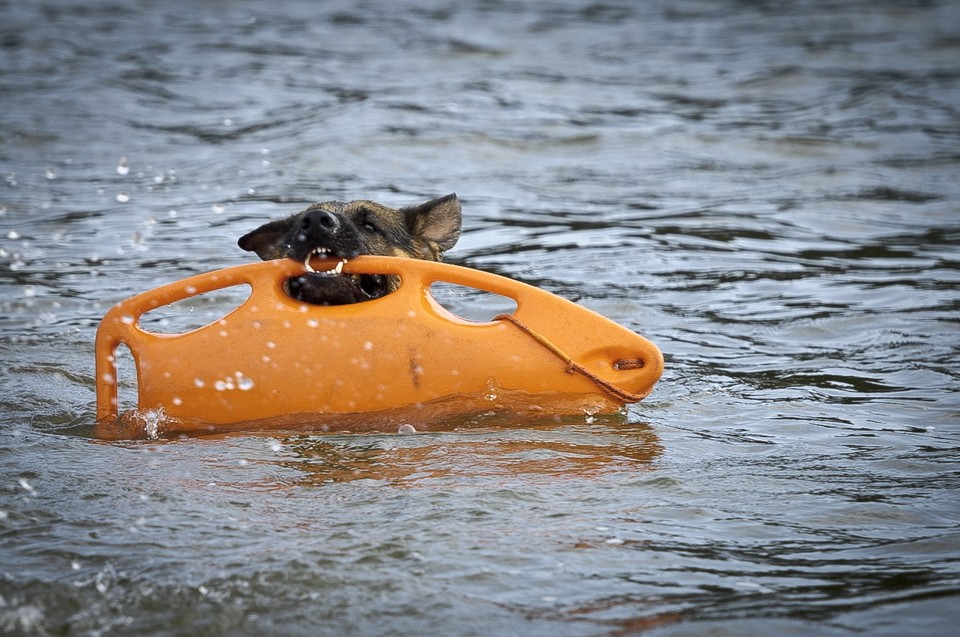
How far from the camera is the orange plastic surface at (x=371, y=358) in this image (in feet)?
16.4

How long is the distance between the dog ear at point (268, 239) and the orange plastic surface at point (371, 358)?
0.90m

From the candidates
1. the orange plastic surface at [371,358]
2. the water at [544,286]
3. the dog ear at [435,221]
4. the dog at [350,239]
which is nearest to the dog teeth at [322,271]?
the dog at [350,239]

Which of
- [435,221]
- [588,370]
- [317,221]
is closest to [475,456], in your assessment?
[588,370]

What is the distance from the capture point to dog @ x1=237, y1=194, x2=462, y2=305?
5.23 m

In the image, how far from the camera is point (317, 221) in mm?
5191

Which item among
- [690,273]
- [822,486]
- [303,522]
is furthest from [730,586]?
[690,273]

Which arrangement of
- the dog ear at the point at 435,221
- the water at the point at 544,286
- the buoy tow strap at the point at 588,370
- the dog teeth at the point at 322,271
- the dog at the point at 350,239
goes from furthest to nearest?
the dog ear at the point at 435,221 < the dog at the point at 350,239 < the dog teeth at the point at 322,271 < the buoy tow strap at the point at 588,370 < the water at the point at 544,286

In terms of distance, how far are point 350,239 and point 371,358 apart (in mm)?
655

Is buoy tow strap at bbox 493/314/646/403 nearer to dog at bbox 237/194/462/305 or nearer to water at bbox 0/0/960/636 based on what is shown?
water at bbox 0/0/960/636

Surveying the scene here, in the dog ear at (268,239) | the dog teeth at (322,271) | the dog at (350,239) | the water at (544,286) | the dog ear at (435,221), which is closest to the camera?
the water at (544,286)

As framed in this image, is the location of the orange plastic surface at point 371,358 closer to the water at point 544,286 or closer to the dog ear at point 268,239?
the water at point 544,286

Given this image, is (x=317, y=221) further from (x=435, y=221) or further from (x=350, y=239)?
(x=435, y=221)

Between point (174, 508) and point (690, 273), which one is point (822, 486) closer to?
point (174, 508)

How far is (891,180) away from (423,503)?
849cm
